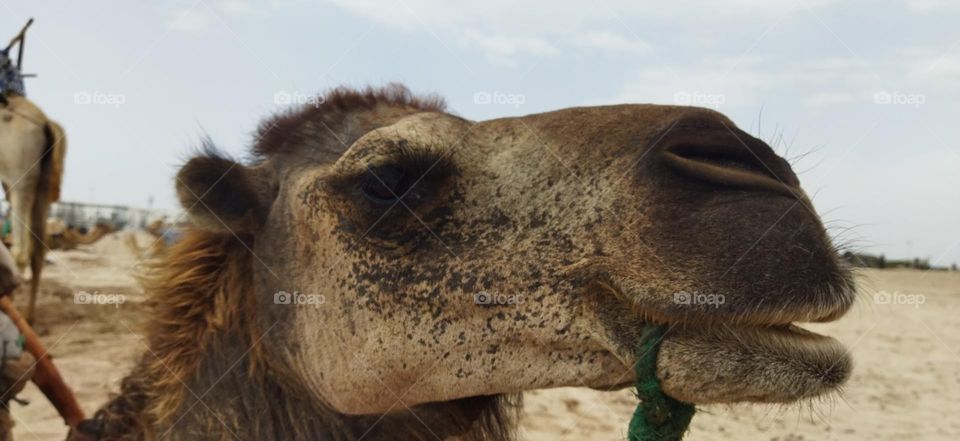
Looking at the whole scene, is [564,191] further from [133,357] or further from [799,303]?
[133,357]

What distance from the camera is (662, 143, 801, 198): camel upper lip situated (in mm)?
1952

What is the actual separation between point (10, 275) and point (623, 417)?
5.25 m

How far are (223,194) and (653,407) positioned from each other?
1.71 meters
